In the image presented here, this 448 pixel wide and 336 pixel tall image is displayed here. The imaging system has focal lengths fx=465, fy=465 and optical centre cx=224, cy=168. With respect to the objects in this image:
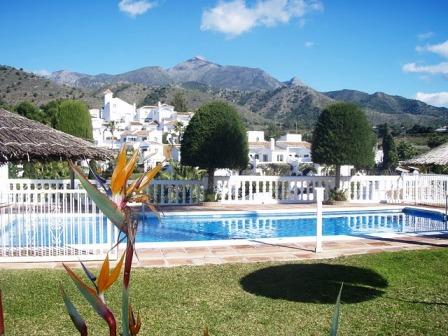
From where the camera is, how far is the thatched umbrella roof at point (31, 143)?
306 inches

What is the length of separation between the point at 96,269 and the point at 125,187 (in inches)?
258

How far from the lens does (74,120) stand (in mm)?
22984

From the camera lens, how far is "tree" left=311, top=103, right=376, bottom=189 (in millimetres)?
17312

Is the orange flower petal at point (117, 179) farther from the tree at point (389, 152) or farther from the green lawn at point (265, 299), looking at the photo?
the tree at point (389, 152)

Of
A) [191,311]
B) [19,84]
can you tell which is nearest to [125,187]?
[191,311]

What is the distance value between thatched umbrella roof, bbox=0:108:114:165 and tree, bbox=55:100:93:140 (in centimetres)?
1297

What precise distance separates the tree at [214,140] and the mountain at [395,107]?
9780cm

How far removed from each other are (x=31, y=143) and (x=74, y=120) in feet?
50.2

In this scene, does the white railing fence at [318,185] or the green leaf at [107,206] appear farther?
the white railing fence at [318,185]

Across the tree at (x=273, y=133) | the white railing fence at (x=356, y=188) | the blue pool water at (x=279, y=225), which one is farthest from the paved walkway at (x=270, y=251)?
the tree at (x=273, y=133)

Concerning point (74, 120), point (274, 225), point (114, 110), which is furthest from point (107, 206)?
point (114, 110)

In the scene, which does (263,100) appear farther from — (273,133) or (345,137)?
(345,137)

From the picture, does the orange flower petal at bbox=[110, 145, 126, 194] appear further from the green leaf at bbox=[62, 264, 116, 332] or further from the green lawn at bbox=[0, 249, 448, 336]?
the green lawn at bbox=[0, 249, 448, 336]

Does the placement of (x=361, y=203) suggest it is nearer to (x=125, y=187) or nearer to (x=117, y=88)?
(x=125, y=187)
